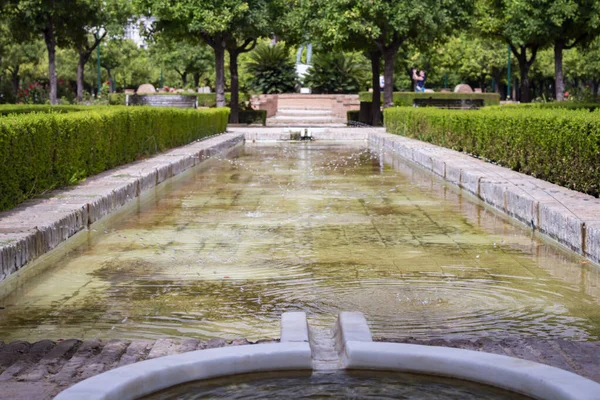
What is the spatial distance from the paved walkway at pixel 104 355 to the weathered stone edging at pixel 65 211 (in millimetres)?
2137

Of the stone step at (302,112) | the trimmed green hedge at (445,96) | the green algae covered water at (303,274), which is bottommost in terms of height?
the green algae covered water at (303,274)

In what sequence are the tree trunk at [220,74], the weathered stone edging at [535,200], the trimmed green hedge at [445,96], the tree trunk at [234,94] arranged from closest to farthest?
the weathered stone edging at [535,200], the tree trunk at [220,74], the tree trunk at [234,94], the trimmed green hedge at [445,96]

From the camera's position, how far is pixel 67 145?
10711 millimetres

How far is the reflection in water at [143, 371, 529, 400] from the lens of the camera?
328cm

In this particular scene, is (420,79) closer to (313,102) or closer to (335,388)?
(313,102)

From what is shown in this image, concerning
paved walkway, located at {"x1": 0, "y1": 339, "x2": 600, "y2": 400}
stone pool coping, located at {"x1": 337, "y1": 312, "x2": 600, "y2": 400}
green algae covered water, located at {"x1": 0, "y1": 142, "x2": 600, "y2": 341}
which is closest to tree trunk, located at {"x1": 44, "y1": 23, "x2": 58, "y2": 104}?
green algae covered water, located at {"x1": 0, "y1": 142, "x2": 600, "y2": 341}

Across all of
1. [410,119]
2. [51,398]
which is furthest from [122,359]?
[410,119]

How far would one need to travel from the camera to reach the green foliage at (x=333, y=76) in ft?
163

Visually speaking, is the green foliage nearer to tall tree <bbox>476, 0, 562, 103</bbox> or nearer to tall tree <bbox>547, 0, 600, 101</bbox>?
tall tree <bbox>476, 0, 562, 103</bbox>

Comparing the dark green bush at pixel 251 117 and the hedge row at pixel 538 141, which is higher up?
the dark green bush at pixel 251 117

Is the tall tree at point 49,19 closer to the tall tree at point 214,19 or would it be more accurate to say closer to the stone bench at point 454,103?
the tall tree at point 214,19

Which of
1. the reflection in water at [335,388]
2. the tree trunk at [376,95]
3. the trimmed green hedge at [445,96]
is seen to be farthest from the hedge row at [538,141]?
the trimmed green hedge at [445,96]

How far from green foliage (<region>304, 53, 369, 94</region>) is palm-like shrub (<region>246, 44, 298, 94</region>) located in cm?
119

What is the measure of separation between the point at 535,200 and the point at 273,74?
4025 centimetres
